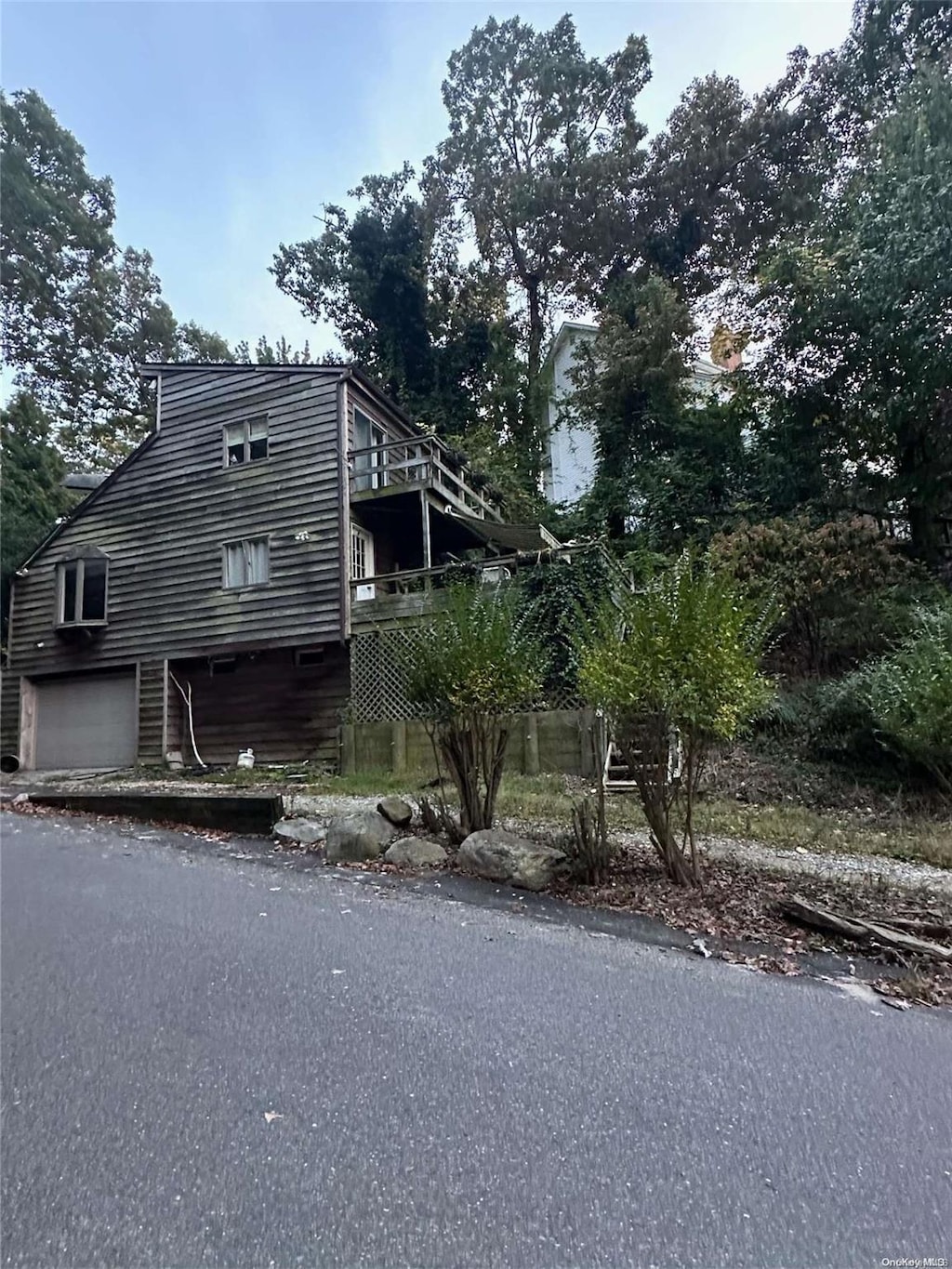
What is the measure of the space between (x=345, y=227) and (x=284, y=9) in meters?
13.3

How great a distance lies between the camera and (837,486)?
42.1ft

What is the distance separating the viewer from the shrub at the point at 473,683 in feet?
17.1

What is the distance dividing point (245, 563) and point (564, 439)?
11842 millimetres

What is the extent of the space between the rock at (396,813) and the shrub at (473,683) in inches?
20.9

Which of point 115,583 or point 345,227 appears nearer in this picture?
point 115,583

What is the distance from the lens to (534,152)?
2062 cm

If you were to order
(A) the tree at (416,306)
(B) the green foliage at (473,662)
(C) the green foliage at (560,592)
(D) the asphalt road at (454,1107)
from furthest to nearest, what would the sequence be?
(A) the tree at (416,306) → (C) the green foliage at (560,592) → (B) the green foliage at (473,662) → (D) the asphalt road at (454,1107)

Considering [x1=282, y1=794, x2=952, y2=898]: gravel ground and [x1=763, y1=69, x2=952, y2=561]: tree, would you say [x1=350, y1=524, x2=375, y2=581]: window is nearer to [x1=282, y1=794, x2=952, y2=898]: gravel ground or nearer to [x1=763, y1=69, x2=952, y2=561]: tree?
[x1=282, y1=794, x2=952, y2=898]: gravel ground

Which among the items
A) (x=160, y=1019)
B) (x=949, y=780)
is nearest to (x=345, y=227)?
(x=949, y=780)

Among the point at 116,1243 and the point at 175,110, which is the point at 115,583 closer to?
the point at 175,110


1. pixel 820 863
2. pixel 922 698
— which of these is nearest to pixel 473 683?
pixel 820 863

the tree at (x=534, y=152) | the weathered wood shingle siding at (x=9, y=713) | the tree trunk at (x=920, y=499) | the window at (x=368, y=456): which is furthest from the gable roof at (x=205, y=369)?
the tree trunk at (x=920, y=499)

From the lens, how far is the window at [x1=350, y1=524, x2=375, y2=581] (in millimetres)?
13305

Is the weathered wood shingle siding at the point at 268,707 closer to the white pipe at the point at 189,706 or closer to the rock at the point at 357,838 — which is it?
the white pipe at the point at 189,706
